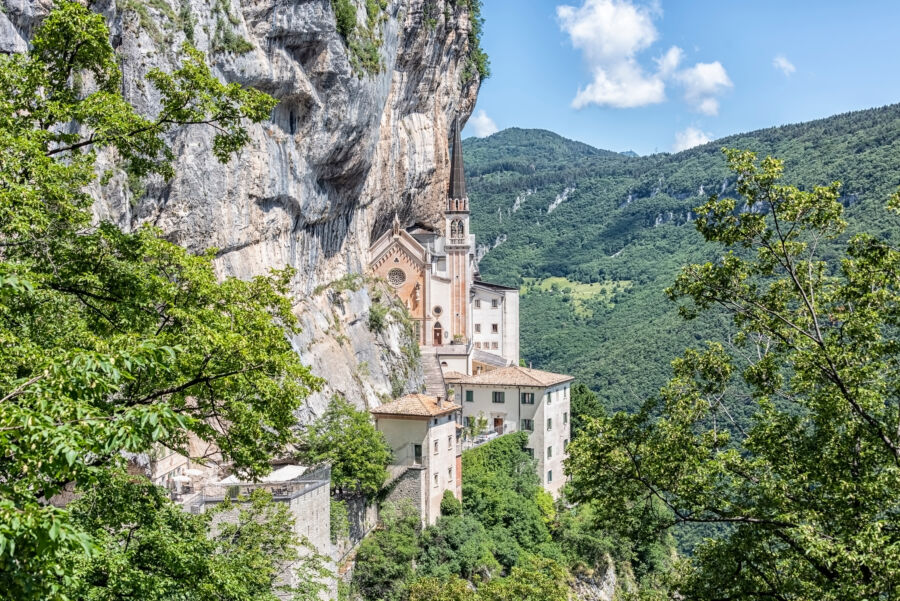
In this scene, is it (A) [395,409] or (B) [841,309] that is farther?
(A) [395,409]

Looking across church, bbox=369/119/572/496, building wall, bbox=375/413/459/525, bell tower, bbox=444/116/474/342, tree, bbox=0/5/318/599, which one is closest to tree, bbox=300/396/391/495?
building wall, bbox=375/413/459/525

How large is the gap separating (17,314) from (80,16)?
419 cm

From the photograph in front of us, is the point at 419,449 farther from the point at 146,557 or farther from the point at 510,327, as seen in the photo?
the point at 510,327

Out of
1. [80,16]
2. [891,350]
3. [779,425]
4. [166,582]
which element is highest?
[80,16]

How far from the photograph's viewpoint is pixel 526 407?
52.9 meters

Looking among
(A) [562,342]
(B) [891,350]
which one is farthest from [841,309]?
(A) [562,342]

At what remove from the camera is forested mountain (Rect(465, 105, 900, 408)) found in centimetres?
10231

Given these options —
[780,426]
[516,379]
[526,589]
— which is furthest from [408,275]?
[780,426]

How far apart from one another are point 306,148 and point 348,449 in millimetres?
13444

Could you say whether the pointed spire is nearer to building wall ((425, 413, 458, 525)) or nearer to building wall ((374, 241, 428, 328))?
building wall ((374, 241, 428, 328))

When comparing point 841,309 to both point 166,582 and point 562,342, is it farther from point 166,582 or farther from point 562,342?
point 562,342

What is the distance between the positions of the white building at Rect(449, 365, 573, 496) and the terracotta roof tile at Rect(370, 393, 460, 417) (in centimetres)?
1102

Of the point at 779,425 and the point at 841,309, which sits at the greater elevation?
the point at 841,309

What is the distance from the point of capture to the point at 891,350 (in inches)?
537
